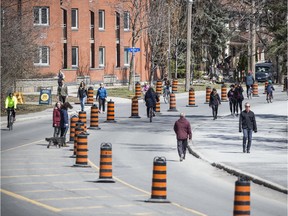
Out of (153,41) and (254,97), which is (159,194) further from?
(153,41)

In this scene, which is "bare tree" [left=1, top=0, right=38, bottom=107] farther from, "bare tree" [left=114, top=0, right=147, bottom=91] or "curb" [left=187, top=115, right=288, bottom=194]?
"bare tree" [left=114, top=0, right=147, bottom=91]

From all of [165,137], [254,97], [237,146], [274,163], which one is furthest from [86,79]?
[274,163]

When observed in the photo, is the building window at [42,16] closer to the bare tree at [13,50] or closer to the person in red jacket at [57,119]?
the bare tree at [13,50]

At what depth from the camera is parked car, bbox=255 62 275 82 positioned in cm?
9800

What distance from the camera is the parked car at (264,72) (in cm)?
9800

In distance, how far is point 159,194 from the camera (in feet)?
66.9

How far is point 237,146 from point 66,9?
4295 cm

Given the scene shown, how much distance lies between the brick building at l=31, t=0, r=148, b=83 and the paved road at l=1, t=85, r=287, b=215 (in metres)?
34.4

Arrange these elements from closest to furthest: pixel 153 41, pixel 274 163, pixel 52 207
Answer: pixel 52 207 < pixel 274 163 < pixel 153 41

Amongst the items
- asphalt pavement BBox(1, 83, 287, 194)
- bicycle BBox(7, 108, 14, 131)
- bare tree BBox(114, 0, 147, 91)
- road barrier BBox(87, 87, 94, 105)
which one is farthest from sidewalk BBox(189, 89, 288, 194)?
bare tree BBox(114, 0, 147, 91)

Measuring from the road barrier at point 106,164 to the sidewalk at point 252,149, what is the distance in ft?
12.4

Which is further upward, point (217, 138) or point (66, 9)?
point (66, 9)

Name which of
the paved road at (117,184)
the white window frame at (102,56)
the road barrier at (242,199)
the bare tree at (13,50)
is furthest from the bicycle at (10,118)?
the white window frame at (102,56)

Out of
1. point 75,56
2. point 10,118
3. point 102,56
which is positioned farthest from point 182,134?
point 102,56
